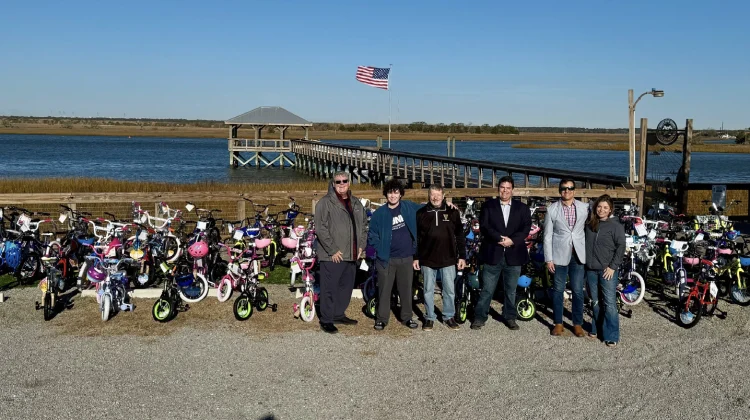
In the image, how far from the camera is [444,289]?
311 inches

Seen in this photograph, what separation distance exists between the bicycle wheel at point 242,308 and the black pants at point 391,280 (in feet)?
4.80

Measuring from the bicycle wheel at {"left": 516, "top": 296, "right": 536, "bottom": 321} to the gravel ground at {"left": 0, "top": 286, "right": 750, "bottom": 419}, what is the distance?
16cm

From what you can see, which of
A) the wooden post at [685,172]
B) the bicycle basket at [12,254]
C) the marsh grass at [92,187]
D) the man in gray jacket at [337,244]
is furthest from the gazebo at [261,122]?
the man in gray jacket at [337,244]

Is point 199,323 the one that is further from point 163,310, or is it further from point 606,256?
point 606,256

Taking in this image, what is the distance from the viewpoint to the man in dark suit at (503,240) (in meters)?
7.63

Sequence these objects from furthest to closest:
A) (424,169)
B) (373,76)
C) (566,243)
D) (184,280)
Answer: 1. (373,76)
2. (424,169)
3. (184,280)
4. (566,243)

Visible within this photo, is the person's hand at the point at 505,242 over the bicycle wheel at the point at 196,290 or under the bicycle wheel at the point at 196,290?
over

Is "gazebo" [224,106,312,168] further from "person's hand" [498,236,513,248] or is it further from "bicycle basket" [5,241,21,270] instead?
"person's hand" [498,236,513,248]

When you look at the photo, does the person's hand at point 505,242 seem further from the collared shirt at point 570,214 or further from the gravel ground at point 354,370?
the gravel ground at point 354,370

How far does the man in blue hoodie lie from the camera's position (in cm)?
762

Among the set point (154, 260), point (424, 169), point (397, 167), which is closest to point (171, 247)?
point (154, 260)

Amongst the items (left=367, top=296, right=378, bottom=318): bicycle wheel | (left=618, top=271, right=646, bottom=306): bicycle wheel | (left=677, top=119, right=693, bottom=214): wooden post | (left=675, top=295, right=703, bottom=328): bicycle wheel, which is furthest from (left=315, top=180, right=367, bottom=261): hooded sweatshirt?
(left=677, top=119, right=693, bottom=214): wooden post

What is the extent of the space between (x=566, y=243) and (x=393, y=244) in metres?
1.78

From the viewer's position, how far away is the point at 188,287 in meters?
8.68
